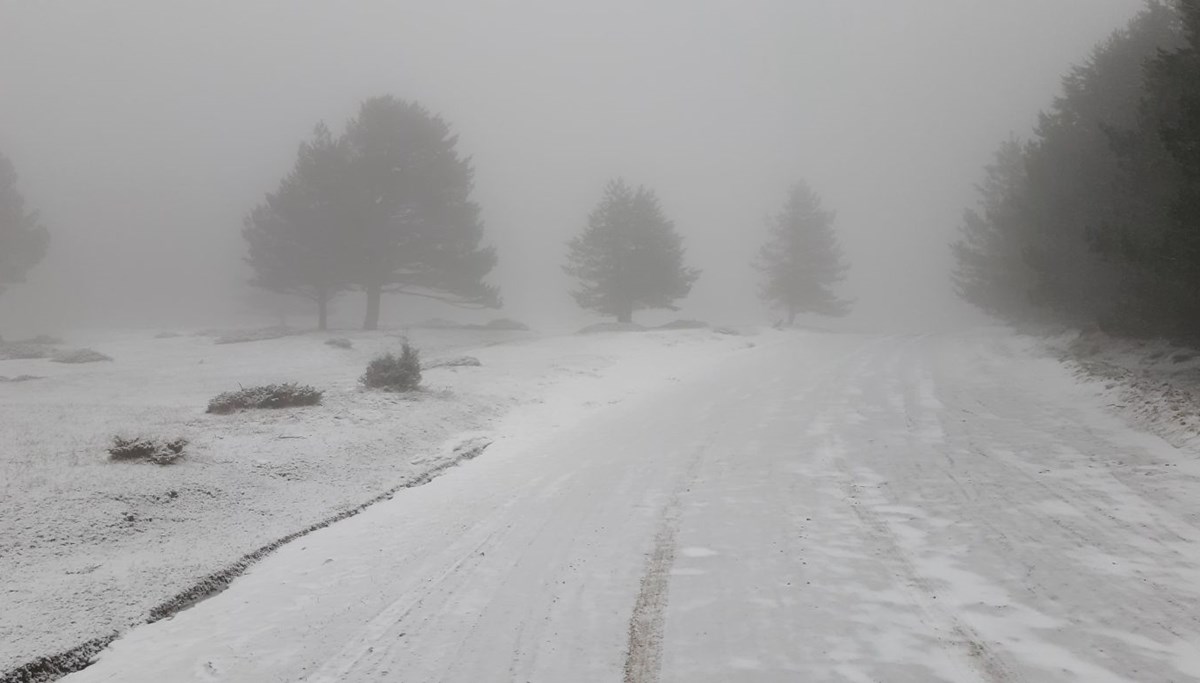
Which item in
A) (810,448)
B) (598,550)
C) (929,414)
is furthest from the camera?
(929,414)

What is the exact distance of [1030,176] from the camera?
1966 cm

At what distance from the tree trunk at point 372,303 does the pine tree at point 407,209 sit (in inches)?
2.0

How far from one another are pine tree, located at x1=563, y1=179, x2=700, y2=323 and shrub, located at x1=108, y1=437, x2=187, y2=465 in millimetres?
26240

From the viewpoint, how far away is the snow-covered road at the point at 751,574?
296cm

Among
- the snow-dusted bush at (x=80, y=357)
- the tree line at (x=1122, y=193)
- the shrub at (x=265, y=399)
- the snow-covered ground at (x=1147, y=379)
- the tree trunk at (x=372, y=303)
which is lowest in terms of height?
the snow-dusted bush at (x=80, y=357)

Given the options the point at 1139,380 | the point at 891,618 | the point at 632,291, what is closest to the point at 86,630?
the point at 891,618

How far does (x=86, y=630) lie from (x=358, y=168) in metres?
27.5

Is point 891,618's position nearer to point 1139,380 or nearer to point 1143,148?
point 1139,380

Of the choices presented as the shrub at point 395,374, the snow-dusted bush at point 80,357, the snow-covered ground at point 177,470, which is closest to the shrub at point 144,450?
the snow-covered ground at point 177,470

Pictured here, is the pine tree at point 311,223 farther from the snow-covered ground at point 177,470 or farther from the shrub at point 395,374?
the shrub at point 395,374

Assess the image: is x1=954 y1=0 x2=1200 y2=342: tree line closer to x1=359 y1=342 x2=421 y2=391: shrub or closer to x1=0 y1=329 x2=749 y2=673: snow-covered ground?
x1=0 y1=329 x2=749 y2=673: snow-covered ground

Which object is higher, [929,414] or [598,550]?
[929,414]

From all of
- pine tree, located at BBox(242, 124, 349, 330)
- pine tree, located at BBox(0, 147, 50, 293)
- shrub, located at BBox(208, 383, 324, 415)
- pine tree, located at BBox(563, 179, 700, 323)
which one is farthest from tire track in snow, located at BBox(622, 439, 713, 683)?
pine tree, located at BBox(0, 147, 50, 293)

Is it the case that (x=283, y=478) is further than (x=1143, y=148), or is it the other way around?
(x=1143, y=148)
